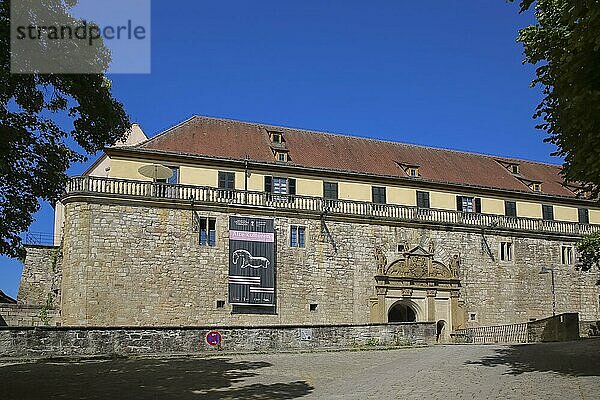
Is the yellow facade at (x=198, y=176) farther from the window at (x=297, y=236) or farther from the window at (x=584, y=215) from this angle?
the window at (x=584, y=215)

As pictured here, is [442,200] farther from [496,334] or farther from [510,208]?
[496,334]

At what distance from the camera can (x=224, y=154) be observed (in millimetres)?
35625

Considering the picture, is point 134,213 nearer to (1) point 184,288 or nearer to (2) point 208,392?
(1) point 184,288

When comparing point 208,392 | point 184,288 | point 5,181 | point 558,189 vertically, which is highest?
point 558,189

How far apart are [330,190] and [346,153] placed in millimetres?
4392

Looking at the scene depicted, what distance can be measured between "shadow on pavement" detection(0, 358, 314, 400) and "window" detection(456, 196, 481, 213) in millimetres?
22714

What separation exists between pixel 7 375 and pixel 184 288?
44.3ft

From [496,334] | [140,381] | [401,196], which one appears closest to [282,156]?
[401,196]

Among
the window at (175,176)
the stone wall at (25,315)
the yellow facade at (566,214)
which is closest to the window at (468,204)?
the yellow facade at (566,214)

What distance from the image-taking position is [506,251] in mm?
38781

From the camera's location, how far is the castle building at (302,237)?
1197 inches

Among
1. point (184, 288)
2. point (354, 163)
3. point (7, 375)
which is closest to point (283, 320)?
point (184, 288)

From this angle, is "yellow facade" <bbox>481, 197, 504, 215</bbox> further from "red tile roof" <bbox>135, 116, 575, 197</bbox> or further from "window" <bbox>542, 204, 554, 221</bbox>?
"window" <bbox>542, 204, 554, 221</bbox>

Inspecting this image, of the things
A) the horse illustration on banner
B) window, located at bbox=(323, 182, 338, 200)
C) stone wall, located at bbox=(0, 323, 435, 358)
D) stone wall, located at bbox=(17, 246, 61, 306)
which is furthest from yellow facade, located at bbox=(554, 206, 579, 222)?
stone wall, located at bbox=(17, 246, 61, 306)
